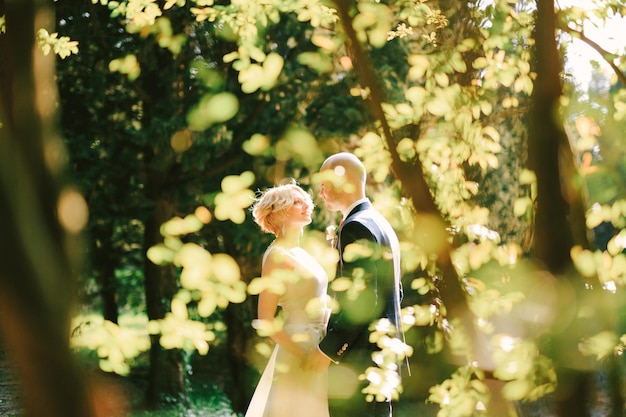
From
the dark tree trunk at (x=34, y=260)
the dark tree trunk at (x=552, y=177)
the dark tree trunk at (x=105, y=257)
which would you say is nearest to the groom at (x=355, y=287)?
the dark tree trunk at (x=552, y=177)

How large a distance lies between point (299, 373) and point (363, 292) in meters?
2.25

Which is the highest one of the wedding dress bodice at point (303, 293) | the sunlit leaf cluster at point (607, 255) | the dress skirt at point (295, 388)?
the wedding dress bodice at point (303, 293)

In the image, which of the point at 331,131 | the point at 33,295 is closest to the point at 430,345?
the point at 33,295

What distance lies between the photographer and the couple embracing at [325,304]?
9.84ft

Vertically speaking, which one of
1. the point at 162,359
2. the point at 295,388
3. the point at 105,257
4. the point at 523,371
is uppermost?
the point at 105,257

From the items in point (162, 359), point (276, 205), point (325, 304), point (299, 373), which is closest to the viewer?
point (325, 304)

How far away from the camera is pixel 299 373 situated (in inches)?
198

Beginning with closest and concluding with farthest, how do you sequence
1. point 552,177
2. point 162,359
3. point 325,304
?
point 552,177
point 325,304
point 162,359

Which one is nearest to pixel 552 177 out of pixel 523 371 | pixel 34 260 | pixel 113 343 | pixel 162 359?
pixel 523 371

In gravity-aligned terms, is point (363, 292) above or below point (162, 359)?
below

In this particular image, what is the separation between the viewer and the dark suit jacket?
2961 mm

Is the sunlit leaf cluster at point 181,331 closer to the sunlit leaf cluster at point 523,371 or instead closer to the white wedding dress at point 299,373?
the sunlit leaf cluster at point 523,371

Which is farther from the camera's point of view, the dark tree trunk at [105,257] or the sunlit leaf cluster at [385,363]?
the dark tree trunk at [105,257]

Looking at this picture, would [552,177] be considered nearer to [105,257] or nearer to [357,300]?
[357,300]
